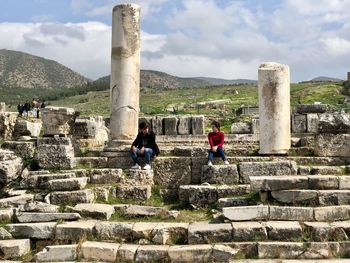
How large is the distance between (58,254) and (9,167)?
457cm

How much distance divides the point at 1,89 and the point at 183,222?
374 feet

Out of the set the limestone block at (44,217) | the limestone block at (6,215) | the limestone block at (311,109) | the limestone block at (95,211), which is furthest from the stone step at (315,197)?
the limestone block at (311,109)

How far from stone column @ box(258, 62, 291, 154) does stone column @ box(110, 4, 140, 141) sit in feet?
11.5

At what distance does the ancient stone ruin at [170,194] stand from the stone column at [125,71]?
3 centimetres

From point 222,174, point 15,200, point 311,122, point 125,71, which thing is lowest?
point 15,200

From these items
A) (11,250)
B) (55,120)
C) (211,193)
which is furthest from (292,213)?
(55,120)

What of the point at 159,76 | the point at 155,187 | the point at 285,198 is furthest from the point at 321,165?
the point at 159,76

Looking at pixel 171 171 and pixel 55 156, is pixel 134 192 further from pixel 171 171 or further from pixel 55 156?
pixel 55 156

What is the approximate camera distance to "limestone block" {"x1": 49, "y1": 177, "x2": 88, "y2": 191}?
11508mm

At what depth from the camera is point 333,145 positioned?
1293cm

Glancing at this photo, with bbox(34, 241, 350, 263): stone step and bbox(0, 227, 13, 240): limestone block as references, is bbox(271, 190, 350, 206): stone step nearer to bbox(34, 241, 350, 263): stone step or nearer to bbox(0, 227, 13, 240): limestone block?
A: bbox(34, 241, 350, 263): stone step

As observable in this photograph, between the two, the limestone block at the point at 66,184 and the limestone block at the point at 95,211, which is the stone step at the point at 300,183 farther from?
the limestone block at the point at 66,184

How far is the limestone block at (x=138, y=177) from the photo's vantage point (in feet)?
40.6

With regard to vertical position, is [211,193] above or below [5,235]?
above
